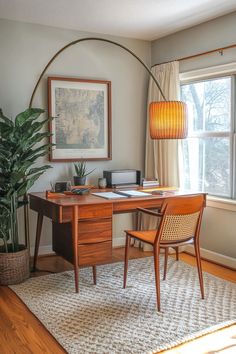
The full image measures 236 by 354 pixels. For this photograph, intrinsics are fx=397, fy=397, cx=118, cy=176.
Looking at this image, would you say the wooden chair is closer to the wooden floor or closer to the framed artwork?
the wooden floor

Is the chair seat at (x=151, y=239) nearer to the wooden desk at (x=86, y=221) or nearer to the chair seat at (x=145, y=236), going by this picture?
the chair seat at (x=145, y=236)

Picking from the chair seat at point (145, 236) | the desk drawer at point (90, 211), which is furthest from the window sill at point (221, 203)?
the desk drawer at point (90, 211)

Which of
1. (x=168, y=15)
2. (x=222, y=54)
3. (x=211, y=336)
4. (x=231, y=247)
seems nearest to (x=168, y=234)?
(x=211, y=336)

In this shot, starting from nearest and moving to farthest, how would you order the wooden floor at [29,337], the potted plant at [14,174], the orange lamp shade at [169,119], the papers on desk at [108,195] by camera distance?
the wooden floor at [29,337]
the potted plant at [14,174]
the orange lamp shade at [169,119]
the papers on desk at [108,195]

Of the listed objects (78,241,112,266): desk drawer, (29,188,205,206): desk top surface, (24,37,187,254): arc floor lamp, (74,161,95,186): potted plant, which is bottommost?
(78,241,112,266): desk drawer

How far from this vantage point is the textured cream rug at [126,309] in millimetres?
2439

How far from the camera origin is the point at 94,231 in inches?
129

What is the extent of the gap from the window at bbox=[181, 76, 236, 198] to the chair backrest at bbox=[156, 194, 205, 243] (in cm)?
99

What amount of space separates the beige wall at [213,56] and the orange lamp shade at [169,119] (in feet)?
2.62

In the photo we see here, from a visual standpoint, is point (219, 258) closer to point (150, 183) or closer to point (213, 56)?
point (150, 183)

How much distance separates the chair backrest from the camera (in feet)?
9.31

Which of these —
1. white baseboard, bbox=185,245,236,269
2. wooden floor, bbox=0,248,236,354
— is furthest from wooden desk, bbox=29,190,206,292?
white baseboard, bbox=185,245,236,269

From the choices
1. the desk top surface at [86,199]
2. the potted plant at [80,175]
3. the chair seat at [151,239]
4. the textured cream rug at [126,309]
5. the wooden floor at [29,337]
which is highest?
the potted plant at [80,175]

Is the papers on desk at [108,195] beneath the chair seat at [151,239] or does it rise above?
above
